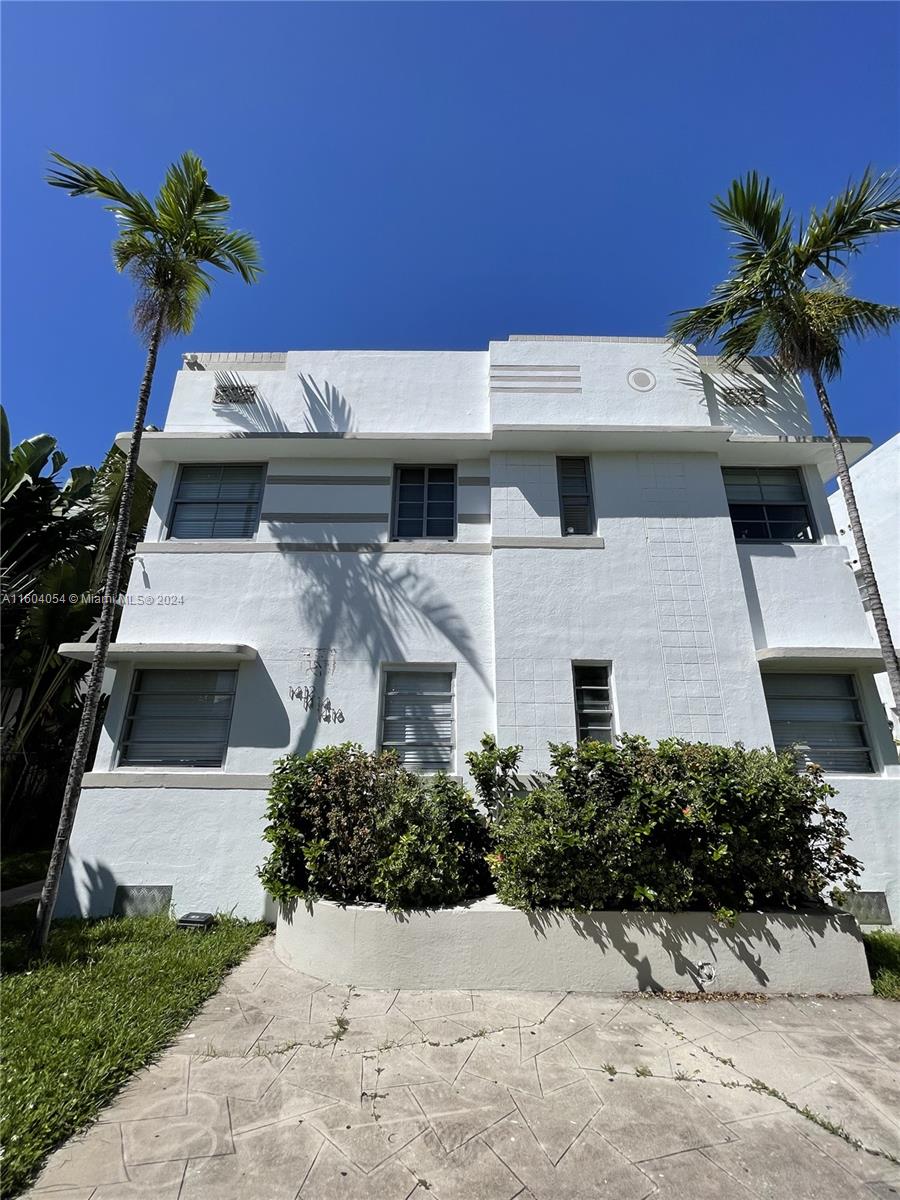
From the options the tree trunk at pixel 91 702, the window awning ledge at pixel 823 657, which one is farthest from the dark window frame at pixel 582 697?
the tree trunk at pixel 91 702

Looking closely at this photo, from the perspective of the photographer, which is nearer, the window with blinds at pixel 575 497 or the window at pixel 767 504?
the window with blinds at pixel 575 497

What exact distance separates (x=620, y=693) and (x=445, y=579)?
303 centimetres

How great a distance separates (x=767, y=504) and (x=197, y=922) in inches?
404

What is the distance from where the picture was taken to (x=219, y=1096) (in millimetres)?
3373

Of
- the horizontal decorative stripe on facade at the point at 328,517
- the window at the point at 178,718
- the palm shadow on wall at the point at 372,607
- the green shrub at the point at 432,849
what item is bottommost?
the green shrub at the point at 432,849

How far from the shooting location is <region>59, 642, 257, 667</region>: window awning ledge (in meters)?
7.65

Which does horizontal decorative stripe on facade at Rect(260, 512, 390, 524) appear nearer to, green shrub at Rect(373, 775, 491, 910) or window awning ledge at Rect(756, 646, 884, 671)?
green shrub at Rect(373, 775, 491, 910)

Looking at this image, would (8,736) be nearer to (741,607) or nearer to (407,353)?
(407,353)

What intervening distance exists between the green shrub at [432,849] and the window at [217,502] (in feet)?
17.6

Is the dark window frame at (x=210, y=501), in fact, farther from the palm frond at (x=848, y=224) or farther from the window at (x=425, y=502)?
the palm frond at (x=848, y=224)

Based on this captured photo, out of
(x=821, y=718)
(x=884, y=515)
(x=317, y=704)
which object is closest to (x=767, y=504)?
(x=821, y=718)

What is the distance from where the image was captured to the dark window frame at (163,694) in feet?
25.0

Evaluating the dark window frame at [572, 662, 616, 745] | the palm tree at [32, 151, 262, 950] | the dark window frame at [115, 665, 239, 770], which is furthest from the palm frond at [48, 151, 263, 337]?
the dark window frame at [572, 662, 616, 745]

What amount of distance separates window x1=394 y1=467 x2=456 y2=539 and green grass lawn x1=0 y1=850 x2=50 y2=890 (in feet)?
29.4
